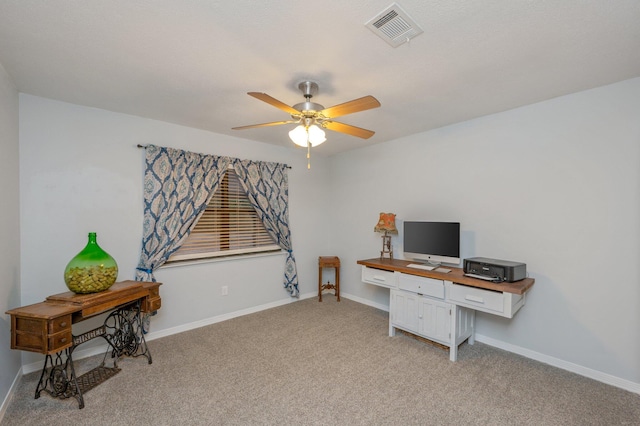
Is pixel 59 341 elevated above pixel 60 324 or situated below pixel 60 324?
below

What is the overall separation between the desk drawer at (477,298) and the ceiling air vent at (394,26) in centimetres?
212

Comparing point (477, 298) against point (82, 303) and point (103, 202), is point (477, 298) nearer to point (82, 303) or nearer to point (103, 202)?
point (82, 303)

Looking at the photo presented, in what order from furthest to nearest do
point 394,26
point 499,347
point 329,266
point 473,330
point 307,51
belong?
1. point 329,266
2. point 473,330
3. point 499,347
4. point 307,51
5. point 394,26

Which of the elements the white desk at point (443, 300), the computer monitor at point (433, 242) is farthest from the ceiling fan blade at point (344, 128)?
the white desk at point (443, 300)

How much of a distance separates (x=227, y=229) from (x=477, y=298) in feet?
9.76

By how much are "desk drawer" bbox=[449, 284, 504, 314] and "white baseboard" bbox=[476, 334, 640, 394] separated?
0.75 metres

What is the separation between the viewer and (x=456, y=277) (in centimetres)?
265

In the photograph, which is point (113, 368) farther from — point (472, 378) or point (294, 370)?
point (472, 378)

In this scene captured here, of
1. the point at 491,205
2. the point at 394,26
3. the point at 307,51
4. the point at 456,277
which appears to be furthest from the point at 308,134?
the point at 491,205

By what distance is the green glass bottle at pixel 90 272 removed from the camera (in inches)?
86.2

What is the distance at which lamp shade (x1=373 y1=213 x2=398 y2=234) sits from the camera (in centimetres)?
365

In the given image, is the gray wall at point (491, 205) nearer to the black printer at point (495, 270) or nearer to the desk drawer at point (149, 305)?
the black printer at point (495, 270)

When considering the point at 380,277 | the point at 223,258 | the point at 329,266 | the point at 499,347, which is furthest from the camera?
the point at 329,266

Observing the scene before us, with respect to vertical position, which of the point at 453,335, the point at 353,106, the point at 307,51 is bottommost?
the point at 453,335
